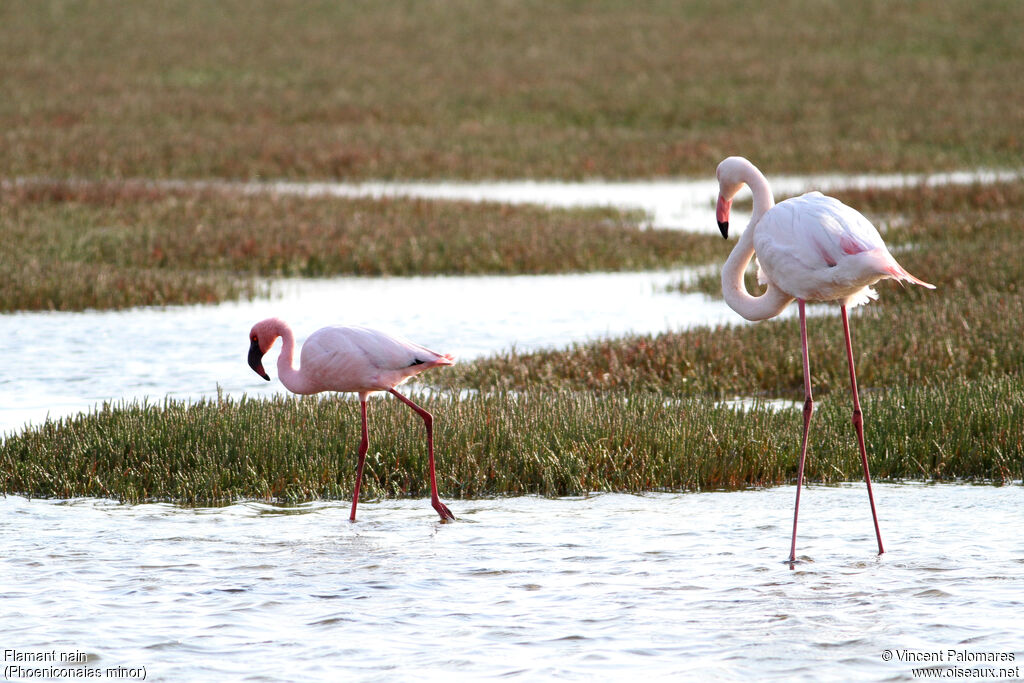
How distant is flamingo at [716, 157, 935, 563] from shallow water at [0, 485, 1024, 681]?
19.8 inches

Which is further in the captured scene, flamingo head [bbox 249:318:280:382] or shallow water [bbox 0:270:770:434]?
shallow water [bbox 0:270:770:434]

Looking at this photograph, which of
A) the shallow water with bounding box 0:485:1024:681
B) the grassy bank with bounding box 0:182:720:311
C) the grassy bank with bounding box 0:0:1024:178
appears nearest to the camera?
the shallow water with bounding box 0:485:1024:681

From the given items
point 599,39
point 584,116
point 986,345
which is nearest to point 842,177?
point 584,116

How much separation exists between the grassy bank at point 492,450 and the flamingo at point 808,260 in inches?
56.0

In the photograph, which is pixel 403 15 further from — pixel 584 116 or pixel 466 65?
pixel 584 116

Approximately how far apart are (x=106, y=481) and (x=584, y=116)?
3092cm

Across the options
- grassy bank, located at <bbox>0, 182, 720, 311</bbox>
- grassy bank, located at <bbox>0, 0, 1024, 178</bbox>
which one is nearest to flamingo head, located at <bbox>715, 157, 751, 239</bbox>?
grassy bank, located at <bbox>0, 182, 720, 311</bbox>

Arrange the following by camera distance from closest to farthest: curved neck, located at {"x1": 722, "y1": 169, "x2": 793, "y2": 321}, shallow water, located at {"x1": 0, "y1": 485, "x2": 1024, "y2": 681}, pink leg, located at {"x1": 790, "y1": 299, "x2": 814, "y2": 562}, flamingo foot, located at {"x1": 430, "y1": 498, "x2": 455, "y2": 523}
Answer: shallow water, located at {"x1": 0, "y1": 485, "x2": 1024, "y2": 681}
pink leg, located at {"x1": 790, "y1": 299, "x2": 814, "y2": 562}
curved neck, located at {"x1": 722, "y1": 169, "x2": 793, "y2": 321}
flamingo foot, located at {"x1": 430, "y1": 498, "x2": 455, "y2": 523}

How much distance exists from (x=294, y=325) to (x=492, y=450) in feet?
20.3

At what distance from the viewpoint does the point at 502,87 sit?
1658 inches

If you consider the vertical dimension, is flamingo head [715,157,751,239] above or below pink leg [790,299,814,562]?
above

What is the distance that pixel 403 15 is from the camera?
201 ft

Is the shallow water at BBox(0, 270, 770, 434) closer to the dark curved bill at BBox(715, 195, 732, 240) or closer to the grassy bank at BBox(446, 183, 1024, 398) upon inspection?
the grassy bank at BBox(446, 183, 1024, 398)

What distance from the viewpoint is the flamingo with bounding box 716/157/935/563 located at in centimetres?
677
